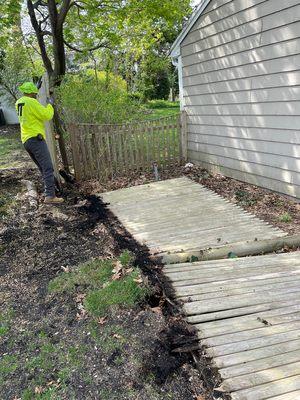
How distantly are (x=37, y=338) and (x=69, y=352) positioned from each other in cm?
36

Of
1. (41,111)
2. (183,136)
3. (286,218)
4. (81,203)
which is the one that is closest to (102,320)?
(286,218)

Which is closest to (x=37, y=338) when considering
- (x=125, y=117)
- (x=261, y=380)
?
(x=261, y=380)

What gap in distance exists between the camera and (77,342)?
113 inches

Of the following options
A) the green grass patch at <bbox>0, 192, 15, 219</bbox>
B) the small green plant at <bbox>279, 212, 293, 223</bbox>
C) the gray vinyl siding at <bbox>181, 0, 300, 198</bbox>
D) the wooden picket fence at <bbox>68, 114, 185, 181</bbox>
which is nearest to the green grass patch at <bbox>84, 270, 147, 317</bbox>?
the small green plant at <bbox>279, 212, 293, 223</bbox>

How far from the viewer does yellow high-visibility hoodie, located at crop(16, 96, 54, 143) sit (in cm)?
594

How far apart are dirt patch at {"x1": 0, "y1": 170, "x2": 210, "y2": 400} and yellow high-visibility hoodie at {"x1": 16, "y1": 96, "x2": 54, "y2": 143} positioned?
238 cm

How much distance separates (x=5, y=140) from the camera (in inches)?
548

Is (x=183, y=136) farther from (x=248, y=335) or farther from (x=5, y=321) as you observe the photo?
(x=248, y=335)

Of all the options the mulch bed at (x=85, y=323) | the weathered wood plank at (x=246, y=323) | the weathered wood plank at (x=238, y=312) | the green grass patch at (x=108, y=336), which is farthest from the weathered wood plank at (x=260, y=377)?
the green grass patch at (x=108, y=336)

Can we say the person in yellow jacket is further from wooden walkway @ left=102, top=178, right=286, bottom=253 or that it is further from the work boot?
wooden walkway @ left=102, top=178, right=286, bottom=253

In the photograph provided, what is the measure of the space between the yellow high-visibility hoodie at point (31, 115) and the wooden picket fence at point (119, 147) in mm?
1641

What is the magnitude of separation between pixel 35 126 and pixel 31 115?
0.19 metres

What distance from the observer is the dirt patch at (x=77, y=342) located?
2400mm

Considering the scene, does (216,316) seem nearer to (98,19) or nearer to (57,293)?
(57,293)
